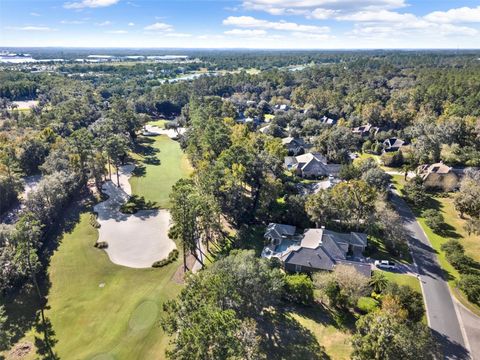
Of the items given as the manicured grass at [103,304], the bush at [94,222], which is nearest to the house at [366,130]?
the manicured grass at [103,304]

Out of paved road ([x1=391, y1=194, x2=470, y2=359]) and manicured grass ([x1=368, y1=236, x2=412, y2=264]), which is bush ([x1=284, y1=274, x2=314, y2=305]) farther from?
manicured grass ([x1=368, y1=236, x2=412, y2=264])

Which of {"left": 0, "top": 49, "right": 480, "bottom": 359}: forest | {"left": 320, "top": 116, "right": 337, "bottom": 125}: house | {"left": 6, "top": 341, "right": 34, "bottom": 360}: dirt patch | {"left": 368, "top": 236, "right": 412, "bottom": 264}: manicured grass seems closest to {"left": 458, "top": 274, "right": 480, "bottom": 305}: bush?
{"left": 0, "top": 49, "right": 480, "bottom": 359}: forest

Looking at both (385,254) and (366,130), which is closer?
(385,254)

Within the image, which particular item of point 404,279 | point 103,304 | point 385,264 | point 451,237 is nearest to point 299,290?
point 385,264

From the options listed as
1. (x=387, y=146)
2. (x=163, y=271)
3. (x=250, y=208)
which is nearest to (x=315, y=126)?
(x=387, y=146)

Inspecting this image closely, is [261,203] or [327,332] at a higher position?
[261,203]

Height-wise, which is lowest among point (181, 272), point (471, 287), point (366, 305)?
point (181, 272)

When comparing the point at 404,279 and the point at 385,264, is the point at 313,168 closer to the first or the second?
the point at 385,264

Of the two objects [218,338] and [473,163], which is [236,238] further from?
[473,163]
